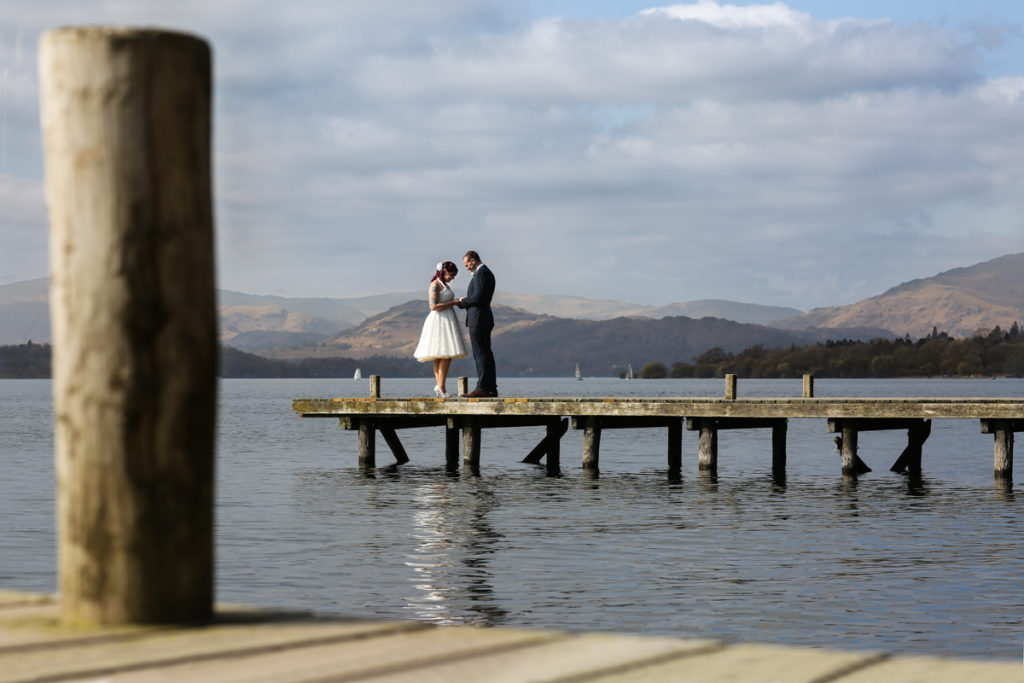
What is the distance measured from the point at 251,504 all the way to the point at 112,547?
62.4 feet

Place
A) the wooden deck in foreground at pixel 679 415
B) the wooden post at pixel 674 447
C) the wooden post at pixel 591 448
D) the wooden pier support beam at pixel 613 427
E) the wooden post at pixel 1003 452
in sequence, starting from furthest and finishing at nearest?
1. the wooden post at pixel 674 447
2. the wooden post at pixel 591 448
3. the wooden pier support beam at pixel 613 427
4. the wooden post at pixel 1003 452
5. the wooden deck in foreground at pixel 679 415

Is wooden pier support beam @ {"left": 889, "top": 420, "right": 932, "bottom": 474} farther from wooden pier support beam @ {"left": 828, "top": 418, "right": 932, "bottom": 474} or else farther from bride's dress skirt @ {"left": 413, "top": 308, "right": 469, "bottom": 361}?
bride's dress skirt @ {"left": 413, "top": 308, "right": 469, "bottom": 361}

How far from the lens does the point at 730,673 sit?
3.33 m

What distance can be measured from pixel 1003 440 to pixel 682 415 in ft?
20.5

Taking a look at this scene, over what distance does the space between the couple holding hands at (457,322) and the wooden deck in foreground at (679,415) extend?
0.85 meters

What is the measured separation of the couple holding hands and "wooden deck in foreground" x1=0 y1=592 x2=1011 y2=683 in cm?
1778

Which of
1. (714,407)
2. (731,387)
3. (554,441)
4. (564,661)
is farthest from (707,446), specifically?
(564,661)

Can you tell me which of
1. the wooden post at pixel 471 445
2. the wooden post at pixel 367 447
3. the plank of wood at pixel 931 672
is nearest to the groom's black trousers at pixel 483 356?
the wooden post at pixel 471 445

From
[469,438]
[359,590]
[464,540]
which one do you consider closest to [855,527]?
[464,540]

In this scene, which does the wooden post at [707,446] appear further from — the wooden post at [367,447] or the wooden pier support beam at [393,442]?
the wooden post at [367,447]

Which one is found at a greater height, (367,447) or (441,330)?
(441,330)

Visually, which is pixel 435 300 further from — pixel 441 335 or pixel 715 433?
pixel 715 433

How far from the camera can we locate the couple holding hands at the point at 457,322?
21.6 metres

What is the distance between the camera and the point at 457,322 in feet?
75.6
